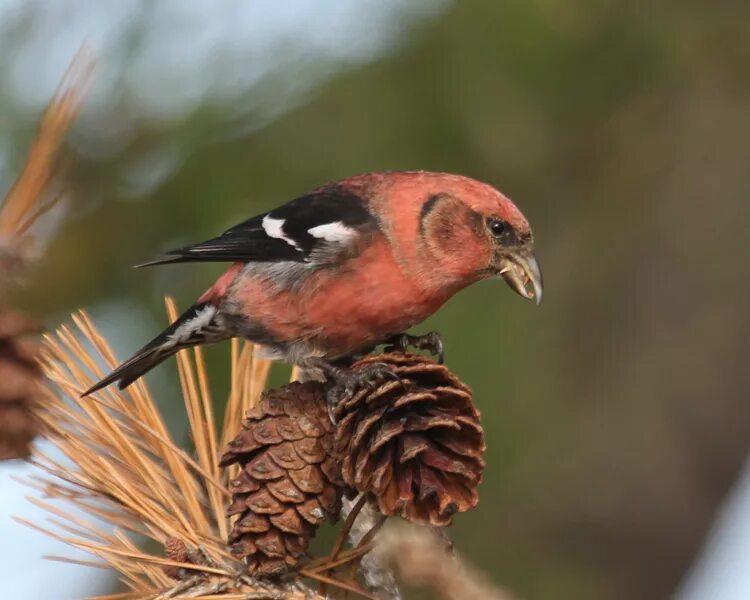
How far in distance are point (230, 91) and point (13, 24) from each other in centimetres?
49

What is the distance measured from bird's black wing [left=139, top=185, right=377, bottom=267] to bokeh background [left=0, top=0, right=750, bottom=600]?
318mm

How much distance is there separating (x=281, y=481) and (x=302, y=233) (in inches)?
28.6

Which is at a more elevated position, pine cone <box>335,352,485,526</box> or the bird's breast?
the bird's breast

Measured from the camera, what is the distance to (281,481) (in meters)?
1.46

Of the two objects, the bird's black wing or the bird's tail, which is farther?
the bird's black wing

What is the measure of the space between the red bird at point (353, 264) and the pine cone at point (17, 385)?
9.9 inches

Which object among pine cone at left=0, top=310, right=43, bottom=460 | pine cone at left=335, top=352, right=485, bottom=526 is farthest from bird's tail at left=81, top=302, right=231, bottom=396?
pine cone at left=335, top=352, right=485, bottom=526

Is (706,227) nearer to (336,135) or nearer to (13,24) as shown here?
(336,135)

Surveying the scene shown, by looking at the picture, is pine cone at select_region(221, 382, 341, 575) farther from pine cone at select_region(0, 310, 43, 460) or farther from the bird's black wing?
the bird's black wing

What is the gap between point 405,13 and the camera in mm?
2857

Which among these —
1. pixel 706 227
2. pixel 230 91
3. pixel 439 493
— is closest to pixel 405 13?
pixel 230 91

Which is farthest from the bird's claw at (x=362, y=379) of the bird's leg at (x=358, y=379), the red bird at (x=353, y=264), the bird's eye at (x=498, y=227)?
the bird's eye at (x=498, y=227)

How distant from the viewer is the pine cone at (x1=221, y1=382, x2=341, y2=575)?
4.71ft

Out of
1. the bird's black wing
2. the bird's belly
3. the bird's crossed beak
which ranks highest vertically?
the bird's black wing
